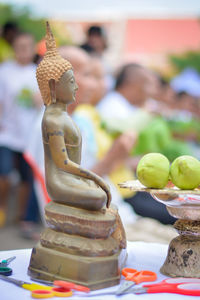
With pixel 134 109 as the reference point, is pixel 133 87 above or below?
above

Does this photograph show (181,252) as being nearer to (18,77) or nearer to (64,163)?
(64,163)

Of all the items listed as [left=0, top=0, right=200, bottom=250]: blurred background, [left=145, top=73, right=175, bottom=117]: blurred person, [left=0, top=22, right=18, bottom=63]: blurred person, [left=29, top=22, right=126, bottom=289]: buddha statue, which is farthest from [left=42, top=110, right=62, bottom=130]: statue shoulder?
[left=145, top=73, right=175, bottom=117]: blurred person

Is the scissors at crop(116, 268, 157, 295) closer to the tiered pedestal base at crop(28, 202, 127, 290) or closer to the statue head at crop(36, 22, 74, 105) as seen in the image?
the tiered pedestal base at crop(28, 202, 127, 290)

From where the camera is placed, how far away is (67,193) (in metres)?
0.96

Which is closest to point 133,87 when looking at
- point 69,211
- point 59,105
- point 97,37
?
point 97,37

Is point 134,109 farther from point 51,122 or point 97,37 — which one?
point 51,122

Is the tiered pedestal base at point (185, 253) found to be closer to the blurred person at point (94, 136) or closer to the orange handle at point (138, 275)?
the orange handle at point (138, 275)

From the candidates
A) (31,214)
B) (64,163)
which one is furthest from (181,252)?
(31,214)

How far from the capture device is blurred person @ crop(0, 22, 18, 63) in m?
3.93

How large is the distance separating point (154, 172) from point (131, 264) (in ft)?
0.75

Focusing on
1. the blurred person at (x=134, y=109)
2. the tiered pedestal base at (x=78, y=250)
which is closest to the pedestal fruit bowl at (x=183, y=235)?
the tiered pedestal base at (x=78, y=250)

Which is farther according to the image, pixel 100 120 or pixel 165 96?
pixel 165 96

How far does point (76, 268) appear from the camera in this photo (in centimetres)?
91

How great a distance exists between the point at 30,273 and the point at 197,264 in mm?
342
